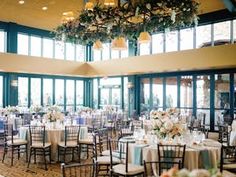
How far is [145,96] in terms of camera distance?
15.5 meters

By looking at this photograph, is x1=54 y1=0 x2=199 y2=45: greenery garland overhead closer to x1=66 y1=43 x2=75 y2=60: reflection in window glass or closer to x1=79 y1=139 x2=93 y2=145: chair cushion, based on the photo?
x1=79 y1=139 x2=93 y2=145: chair cushion

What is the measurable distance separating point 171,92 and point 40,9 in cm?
680

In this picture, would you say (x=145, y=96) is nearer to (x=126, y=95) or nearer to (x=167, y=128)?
(x=126, y=95)

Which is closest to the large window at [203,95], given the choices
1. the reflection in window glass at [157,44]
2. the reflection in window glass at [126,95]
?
the reflection in window glass at [157,44]

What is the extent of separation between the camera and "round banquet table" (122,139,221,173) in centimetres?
510

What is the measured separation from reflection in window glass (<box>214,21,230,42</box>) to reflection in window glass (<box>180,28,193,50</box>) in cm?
115

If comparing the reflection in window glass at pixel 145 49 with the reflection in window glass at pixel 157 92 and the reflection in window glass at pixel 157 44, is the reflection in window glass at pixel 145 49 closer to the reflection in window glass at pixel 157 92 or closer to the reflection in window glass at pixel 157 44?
the reflection in window glass at pixel 157 44

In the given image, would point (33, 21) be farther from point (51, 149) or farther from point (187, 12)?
point (187, 12)

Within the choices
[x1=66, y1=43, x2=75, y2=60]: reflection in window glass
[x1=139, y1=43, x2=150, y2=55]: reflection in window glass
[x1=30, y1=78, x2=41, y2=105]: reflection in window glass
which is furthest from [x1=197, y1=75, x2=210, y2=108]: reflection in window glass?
[x1=30, y1=78, x2=41, y2=105]: reflection in window glass

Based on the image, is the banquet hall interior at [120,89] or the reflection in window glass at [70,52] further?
the reflection in window glass at [70,52]

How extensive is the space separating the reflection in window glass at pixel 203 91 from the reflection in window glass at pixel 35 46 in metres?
8.37

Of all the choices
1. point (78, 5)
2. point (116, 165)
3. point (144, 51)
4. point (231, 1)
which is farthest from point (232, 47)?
point (116, 165)

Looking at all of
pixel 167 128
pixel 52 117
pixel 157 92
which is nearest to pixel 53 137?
pixel 52 117

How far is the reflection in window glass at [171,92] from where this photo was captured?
46.8ft
